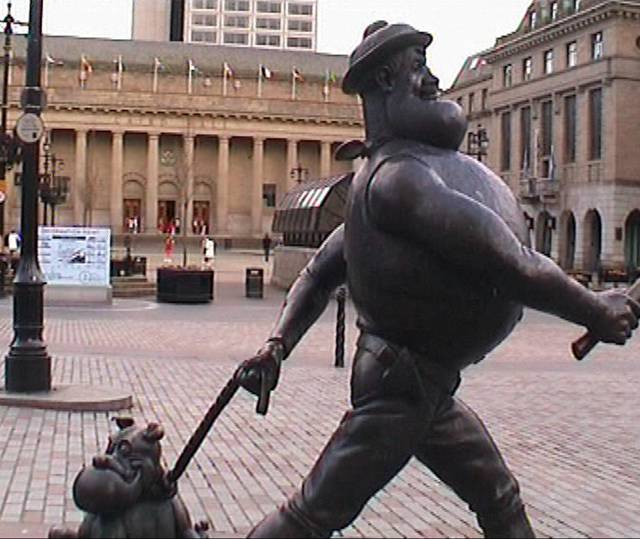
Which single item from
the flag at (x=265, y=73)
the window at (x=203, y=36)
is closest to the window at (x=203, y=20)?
the window at (x=203, y=36)

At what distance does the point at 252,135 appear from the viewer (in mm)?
89062

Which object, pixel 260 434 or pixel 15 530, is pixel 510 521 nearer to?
pixel 15 530

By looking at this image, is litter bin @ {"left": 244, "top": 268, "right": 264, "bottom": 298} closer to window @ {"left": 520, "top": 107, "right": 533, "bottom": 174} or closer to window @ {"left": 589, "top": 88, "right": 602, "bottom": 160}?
window @ {"left": 589, "top": 88, "right": 602, "bottom": 160}

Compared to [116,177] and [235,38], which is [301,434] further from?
[235,38]

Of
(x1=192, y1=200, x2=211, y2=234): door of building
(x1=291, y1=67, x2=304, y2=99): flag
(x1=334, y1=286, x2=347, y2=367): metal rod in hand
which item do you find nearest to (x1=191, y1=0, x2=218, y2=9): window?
(x1=291, y1=67, x2=304, y2=99): flag

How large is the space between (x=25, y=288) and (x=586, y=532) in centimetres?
643

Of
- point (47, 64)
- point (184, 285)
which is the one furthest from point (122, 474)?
point (47, 64)

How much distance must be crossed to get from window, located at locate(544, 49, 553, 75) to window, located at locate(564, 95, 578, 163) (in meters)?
2.71

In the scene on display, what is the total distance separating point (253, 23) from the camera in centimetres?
14112

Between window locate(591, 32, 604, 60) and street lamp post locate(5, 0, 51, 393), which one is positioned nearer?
street lamp post locate(5, 0, 51, 393)

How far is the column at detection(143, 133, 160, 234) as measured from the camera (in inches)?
3361

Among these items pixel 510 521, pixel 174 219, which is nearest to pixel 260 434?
pixel 510 521

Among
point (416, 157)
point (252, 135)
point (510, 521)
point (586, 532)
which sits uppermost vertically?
point (252, 135)

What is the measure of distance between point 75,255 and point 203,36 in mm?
119650
